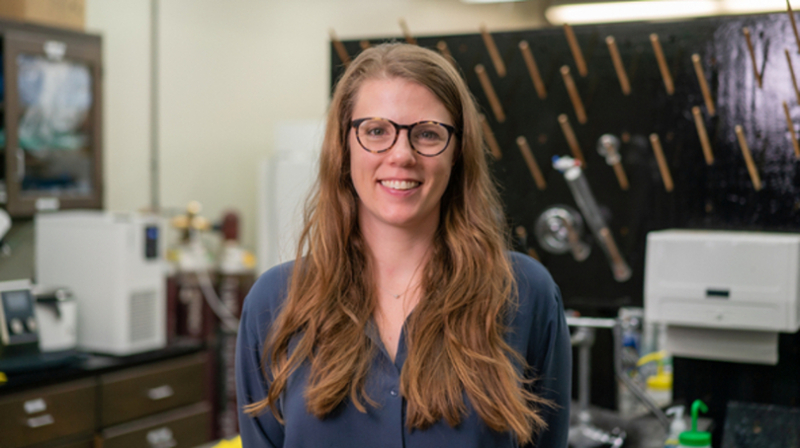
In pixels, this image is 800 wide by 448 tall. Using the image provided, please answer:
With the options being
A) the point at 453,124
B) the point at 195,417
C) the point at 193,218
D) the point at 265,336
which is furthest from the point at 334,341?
A: the point at 193,218

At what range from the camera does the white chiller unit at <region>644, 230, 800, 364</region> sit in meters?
1.81

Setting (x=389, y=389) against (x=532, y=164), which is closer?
(x=389, y=389)

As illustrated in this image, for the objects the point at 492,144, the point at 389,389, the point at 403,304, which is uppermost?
the point at 492,144

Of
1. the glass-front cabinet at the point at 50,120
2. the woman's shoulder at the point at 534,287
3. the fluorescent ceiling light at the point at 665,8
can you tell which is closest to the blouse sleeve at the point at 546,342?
the woman's shoulder at the point at 534,287

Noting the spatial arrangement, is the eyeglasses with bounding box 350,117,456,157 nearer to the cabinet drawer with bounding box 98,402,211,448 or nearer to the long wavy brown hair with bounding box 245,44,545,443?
the long wavy brown hair with bounding box 245,44,545,443

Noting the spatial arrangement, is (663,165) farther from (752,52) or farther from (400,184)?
(400,184)

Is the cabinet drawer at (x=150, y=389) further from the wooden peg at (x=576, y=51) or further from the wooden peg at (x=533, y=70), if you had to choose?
the wooden peg at (x=576, y=51)

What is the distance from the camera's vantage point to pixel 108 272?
115 inches

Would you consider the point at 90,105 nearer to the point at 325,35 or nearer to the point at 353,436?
the point at 325,35

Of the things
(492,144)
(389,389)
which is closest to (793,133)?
(492,144)

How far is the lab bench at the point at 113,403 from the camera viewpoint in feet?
8.29

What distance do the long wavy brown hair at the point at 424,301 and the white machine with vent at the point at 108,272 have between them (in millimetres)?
1915

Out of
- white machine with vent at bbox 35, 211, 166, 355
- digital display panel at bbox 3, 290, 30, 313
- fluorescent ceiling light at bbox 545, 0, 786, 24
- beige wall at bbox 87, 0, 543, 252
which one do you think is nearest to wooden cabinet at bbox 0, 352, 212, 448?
white machine with vent at bbox 35, 211, 166, 355

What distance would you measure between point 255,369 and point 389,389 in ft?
0.81
